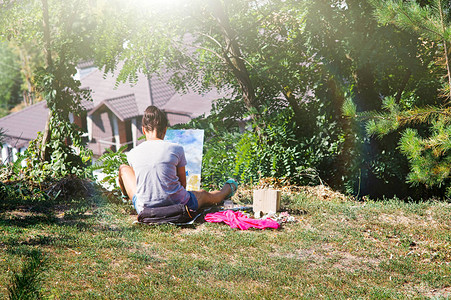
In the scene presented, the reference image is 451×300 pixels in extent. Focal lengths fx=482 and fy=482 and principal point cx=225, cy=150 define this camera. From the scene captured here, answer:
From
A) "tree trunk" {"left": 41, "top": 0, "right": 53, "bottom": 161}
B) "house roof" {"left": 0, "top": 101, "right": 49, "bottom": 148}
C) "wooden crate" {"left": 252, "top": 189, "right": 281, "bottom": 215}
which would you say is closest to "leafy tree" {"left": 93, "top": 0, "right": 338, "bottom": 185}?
"tree trunk" {"left": 41, "top": 0, "right": 53, "bottom": 161}

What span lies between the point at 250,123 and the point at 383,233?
3.85 meters

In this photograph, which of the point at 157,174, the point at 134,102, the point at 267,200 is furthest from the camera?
the point at 134,102

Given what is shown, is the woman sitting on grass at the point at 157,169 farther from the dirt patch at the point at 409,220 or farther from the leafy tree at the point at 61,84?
the leafy tree at the point at 61,84

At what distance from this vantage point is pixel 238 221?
5.74m

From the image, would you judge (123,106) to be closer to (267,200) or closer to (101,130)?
(101,130)

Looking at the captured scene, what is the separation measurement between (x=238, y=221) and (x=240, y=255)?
3.42 ft

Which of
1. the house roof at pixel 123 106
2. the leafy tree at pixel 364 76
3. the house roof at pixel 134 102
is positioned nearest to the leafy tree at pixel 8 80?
the house roof at pixel 134 102

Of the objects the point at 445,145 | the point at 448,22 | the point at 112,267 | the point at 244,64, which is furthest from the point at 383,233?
the point at 244,64

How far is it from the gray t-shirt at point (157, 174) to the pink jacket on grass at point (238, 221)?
0.46m

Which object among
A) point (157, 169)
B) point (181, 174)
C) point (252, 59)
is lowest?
point (181, 174)

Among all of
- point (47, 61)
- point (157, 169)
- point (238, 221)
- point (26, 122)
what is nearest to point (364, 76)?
point (238, 221)

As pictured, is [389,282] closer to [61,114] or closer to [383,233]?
[383,233]

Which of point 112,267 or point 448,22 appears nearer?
point 112,267

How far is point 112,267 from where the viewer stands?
4207mm
